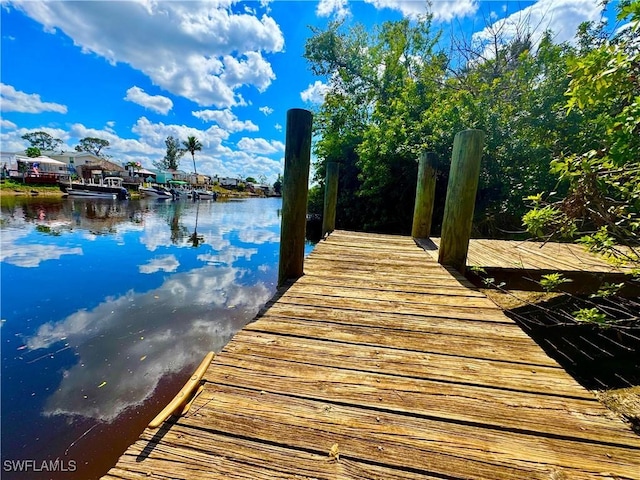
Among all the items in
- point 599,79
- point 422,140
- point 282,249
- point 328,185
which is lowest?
point 282,249

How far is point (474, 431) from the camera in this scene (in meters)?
1.06

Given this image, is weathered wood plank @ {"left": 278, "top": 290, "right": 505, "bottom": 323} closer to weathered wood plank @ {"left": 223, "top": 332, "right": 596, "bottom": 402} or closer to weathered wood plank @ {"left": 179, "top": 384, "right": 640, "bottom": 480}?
weathered wood plank @ {"left": 223, "top": 332, "right": 596, "bottom": 402}

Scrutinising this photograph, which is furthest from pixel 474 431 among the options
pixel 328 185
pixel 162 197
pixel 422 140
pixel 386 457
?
pixel 162 197

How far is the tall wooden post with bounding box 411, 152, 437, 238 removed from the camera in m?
4.70

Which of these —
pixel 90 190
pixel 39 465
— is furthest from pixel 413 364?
pixel 90 190

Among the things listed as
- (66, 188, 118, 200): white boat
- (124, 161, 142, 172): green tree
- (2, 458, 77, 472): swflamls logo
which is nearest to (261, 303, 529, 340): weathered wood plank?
(2, 458, 77, 472): swflamls logo

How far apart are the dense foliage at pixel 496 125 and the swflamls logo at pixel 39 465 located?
4329 millimetres

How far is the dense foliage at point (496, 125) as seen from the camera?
1753mm

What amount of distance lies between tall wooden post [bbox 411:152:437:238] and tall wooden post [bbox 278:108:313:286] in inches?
112

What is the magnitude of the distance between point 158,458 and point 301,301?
1.39m

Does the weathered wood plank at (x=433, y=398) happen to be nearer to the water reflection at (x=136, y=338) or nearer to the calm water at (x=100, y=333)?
the calm water at (x=100, y=333)

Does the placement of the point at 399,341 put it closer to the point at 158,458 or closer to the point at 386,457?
the point at 386,457

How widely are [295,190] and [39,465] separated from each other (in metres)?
3.27

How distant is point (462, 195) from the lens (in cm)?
306
